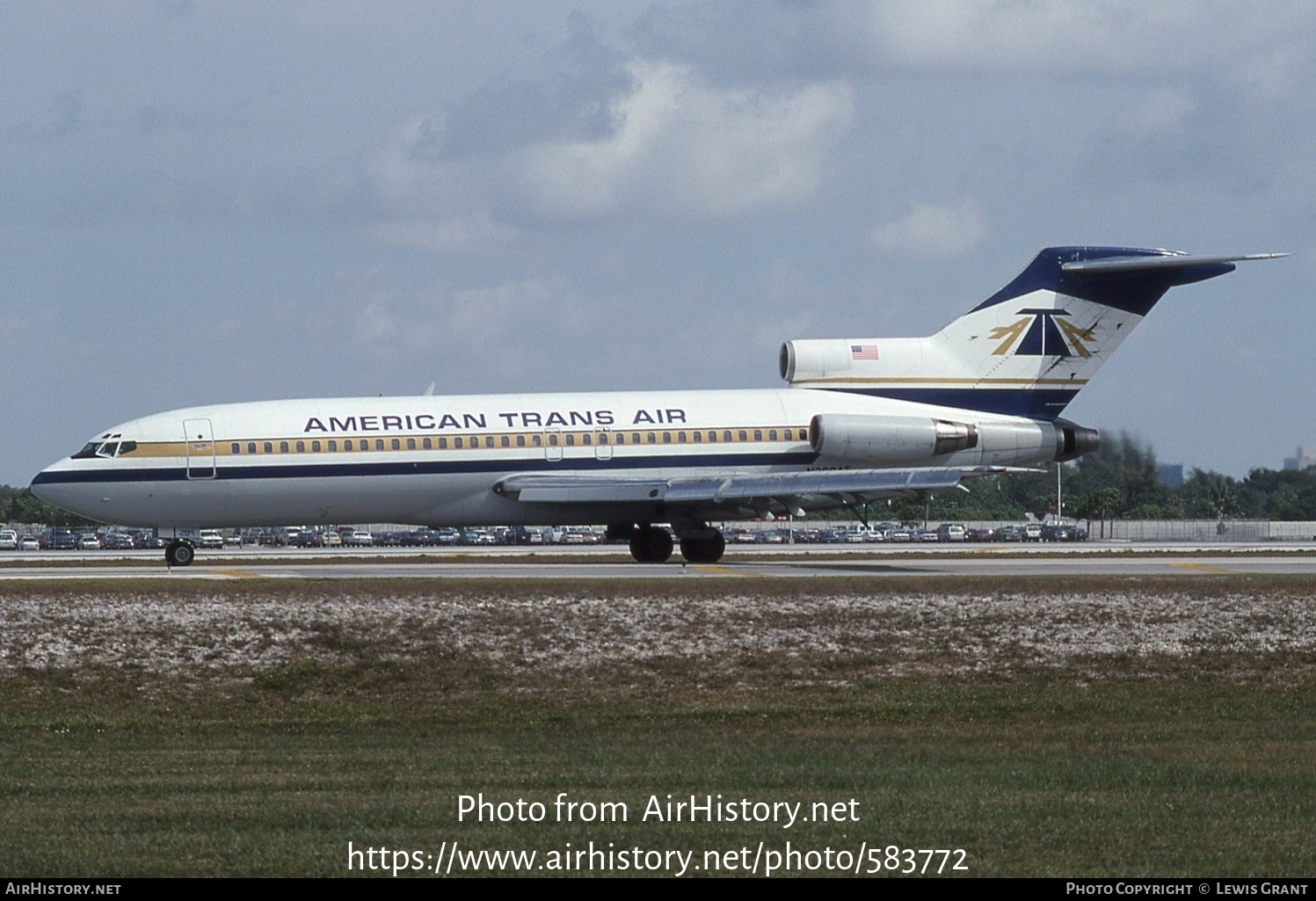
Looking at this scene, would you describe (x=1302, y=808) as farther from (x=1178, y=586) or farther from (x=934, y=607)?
(x=1178, y=586)

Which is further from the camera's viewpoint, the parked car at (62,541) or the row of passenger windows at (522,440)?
the parked car at (62,541)

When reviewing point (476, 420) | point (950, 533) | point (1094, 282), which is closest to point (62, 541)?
point (950, 533)

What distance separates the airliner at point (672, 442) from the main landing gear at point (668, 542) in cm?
5

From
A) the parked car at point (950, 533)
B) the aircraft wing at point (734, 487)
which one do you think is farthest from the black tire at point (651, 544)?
the parked car at point (950, 533)

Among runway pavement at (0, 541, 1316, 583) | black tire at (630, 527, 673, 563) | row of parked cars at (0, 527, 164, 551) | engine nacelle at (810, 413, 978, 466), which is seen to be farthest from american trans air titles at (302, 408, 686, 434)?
row of parked cars at (0, 527, 164, 551)

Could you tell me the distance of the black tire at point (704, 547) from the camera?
4028cm

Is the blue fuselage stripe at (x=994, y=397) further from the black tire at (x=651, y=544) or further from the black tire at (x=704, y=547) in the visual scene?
the black tire at (x=651, y=544)

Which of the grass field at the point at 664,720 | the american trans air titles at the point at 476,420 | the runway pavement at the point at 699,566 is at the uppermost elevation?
the american trans air titles at the point at 476,420

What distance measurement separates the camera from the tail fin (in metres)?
42.2

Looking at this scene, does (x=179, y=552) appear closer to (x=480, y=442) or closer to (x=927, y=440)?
(x=480, y=442)

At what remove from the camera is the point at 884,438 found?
131 ft

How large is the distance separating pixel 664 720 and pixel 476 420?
68.9ft

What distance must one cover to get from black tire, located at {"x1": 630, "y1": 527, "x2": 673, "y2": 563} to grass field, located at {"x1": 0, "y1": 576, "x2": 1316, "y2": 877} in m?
11.6

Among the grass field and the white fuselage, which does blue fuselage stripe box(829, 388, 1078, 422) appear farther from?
the grass field
